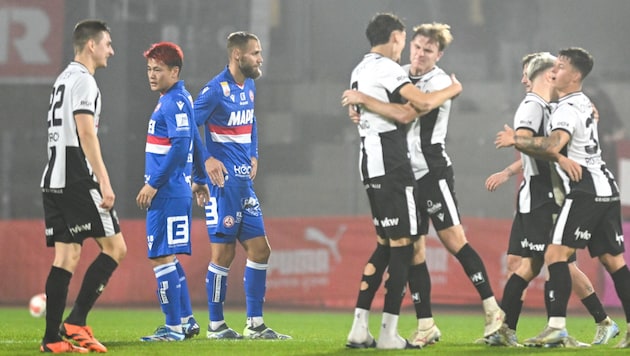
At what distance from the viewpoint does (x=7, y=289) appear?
15547 millimetres

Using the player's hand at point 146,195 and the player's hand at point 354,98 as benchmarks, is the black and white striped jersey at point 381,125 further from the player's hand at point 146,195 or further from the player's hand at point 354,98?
the player's hand at point 146,195

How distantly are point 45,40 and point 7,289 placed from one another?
514 centimetres

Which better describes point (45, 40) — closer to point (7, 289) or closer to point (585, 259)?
point (7, 289)

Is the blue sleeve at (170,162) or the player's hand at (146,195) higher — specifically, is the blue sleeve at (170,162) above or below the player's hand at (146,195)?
above

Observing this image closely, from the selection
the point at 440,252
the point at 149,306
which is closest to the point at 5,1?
the point at 149,306

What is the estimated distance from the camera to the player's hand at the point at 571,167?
758 cm

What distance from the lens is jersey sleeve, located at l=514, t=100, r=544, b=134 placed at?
7824 millimetres

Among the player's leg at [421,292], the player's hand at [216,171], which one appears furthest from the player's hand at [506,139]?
the player's hand at [216,171]

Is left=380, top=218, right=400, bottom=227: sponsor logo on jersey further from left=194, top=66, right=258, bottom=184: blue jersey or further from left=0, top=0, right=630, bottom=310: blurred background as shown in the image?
left=0, top=0, right=630, bottom=310: blurred background

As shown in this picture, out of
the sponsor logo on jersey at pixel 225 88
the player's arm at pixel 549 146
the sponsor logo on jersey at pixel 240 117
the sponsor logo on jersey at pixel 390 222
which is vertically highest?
the sponsor logo on jersey at pixel 225 88

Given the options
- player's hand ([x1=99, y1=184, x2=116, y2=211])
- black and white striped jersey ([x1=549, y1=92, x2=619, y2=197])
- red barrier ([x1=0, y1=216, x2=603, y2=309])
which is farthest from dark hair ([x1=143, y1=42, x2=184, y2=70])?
red barrier ([x1=0, y1=216, x2=603, y2=309])

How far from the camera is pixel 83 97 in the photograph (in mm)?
7203

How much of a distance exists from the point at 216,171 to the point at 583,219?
311 centimetres

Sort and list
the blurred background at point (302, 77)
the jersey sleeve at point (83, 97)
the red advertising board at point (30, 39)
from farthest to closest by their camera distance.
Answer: the red advertising board at point (30, 39), the blurred background at point (302, 77), the jersey sleeve at point (83, 97)
